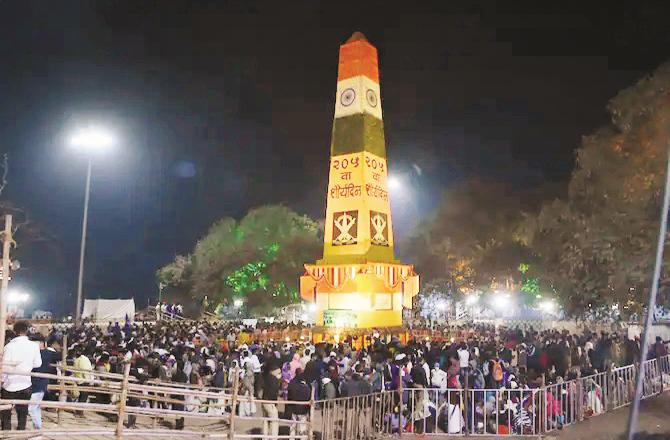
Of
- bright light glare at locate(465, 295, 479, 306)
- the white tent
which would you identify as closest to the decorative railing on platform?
the white tent

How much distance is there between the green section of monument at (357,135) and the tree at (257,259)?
1582 centimetres

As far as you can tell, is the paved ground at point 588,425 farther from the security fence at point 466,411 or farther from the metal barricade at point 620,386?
the metal barricade at point 620,386

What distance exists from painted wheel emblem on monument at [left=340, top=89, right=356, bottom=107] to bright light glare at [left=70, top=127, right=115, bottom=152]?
16267 mm

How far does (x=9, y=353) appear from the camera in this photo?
312 inches

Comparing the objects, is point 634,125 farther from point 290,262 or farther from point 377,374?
point 290,262

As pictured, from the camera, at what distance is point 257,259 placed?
48812 millimetres

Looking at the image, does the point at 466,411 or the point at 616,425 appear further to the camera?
the point at 616,425

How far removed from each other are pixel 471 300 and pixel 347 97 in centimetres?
2791

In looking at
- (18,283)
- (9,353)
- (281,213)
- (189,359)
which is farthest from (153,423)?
(18,283)

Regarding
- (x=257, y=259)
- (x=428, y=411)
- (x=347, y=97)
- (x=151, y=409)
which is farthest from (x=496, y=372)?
(x=257, y=259)

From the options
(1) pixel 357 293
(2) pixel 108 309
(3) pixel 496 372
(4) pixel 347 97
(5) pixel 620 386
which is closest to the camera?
(3) pixel 496 372

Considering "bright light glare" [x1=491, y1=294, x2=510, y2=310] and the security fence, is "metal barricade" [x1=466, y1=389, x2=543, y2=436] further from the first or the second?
"bright light glare" [x1=491, y1=294, x2=510, y2=310]

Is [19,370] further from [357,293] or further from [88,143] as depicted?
[357,293]

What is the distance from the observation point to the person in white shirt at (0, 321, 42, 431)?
766 cm
